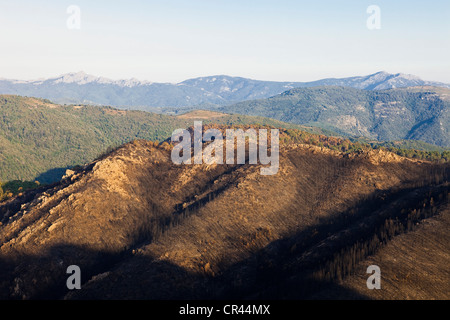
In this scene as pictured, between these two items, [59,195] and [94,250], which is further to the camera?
[59,195]

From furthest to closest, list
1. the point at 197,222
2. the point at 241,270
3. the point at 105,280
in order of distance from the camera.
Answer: the point at 197,222 < the point at 241,270 < the point at 105,280

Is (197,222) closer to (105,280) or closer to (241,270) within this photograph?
(241,270)

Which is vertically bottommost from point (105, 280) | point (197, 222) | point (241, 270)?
point (241, 270)

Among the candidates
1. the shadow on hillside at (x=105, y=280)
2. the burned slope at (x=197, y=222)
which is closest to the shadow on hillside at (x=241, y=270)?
the shadow on hillside at (x=105, y=280)

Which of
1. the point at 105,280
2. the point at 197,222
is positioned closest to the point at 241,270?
the point at 197,222

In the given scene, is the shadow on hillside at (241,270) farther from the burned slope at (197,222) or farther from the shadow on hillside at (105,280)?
the burned slope at (197,222)

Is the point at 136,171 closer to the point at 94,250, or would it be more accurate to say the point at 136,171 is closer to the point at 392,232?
the point at 94,250

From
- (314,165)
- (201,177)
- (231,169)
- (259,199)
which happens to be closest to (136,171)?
(201,177)

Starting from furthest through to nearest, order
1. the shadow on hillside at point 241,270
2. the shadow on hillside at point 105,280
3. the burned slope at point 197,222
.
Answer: the burned slope at point 197,222, the shadow on hillside at point 105,280, the shadow on hillside at point 241,270
